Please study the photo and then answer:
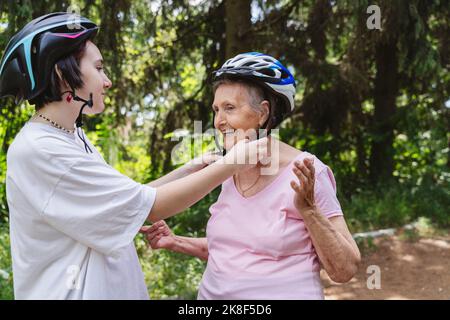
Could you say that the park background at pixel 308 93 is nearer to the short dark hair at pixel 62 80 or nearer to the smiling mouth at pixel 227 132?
the smiling mouth at pixel 227 132

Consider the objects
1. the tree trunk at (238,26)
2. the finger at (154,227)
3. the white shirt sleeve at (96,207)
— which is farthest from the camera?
the tree trunk at (238,26)

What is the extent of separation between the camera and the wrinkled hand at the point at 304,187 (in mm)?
2043

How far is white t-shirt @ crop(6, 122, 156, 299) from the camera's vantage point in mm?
1879

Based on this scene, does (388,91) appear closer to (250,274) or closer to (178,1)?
(178,1)

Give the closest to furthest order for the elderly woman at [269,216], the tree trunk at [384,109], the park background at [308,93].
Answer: the elderly woman at [269,216] → the park background at [308,93] → the tree trunk at [384,109]

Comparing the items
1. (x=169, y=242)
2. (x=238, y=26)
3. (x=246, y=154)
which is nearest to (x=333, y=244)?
(x=246, y=154)

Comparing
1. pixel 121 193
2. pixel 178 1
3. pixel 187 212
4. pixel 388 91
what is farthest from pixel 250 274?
pixel 388 91

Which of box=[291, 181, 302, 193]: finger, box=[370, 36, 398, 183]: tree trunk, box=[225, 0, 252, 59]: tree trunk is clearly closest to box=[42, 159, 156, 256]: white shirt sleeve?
box=[291, 181, 302, 193]: finger

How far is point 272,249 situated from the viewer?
229 centimetres

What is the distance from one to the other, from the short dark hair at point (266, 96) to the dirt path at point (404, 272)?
12.6 feet

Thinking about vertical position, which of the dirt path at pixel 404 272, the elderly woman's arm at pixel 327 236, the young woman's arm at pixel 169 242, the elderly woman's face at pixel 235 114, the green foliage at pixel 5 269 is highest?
the elderly woman's face at pixel 235 114

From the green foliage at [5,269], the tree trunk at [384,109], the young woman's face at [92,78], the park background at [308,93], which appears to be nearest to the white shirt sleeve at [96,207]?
the young woman's face at [92,78]

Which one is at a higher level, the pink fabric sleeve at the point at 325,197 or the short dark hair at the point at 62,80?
the short dark hair at the point at 62,80

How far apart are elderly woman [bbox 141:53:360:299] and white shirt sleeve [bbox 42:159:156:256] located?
0.60 meters
